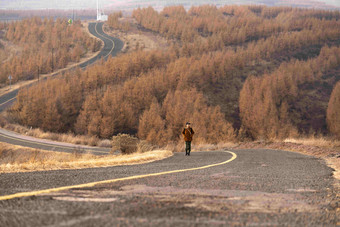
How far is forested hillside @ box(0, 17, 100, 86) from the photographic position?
79.9 meters

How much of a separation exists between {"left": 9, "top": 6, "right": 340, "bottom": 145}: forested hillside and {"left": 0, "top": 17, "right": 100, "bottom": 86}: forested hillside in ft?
59.7

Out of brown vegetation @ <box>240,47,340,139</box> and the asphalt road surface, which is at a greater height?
the asphalt road surface

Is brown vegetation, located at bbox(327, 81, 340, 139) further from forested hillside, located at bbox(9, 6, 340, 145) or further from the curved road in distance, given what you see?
the curved road in distance

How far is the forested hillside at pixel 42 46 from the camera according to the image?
262 feet

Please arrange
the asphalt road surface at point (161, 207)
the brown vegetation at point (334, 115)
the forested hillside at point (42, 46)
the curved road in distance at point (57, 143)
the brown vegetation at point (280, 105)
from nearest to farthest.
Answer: the asphalt road surface at point (161, 207)
the curved road in distance at point (57, 143)
the brown vegetation at point (280, 105)
the brown vegetation at point (334, 115)
the forested hillside at point (42, 46)

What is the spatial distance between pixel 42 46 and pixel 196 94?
68.0 meters

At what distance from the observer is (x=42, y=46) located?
111m

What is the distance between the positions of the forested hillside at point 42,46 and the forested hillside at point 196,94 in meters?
18.2

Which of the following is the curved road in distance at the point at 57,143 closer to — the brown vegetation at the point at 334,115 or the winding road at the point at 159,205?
the winding road at the point at 159,205

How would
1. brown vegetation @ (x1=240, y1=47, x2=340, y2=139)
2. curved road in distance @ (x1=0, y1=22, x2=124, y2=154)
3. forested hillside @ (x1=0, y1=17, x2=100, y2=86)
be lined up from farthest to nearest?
1. forested hillside @ (x1=0, y1=17, x2=100, y2=86)
2. brown vegetation @ (x1=240, y1=47, x2=340, y2=139)
3. curved road in distance @ (x1=0, y1=22, x2=124, y2=154)

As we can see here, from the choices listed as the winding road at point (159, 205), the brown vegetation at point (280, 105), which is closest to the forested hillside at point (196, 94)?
the brown vegetation at point (280, 105)

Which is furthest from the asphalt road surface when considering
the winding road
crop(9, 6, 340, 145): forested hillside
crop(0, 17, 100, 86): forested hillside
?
crop(0, 17, 100, 86): forested hillside

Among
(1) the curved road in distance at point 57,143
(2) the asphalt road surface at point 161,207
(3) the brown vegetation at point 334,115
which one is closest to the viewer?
(2) the asphalt road surface at point 161,207

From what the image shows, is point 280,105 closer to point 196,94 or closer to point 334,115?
point 334,115
